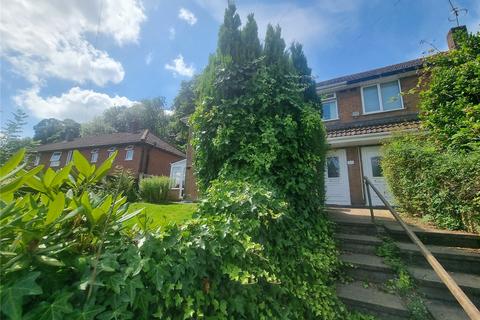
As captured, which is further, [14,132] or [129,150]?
[129,150]

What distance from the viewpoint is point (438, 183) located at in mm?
4535

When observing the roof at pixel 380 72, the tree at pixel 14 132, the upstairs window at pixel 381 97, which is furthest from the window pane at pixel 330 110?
the tree at pixel 14 132

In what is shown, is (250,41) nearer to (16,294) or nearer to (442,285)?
(16,294)

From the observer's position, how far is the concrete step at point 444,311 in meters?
2.52

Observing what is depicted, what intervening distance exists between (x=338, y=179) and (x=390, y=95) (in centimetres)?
487

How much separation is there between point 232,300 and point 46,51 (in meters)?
2.93

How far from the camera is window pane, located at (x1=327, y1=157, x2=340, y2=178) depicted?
9.88 metres

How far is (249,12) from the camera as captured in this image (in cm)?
356

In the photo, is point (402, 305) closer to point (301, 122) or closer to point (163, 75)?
point (301, 122)

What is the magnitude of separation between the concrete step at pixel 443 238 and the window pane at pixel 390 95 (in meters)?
8.19

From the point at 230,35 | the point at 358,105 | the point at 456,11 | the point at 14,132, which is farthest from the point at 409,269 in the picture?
the point at 456,11

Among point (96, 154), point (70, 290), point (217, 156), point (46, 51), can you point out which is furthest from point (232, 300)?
point (96, 154)

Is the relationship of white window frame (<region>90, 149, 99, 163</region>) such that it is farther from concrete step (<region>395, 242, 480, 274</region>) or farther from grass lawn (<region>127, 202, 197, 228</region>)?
concrete step (<region>395, 242, 480, 274</region>)

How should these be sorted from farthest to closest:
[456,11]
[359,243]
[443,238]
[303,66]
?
[456,11], [303,66], [359,243], [443,238]
